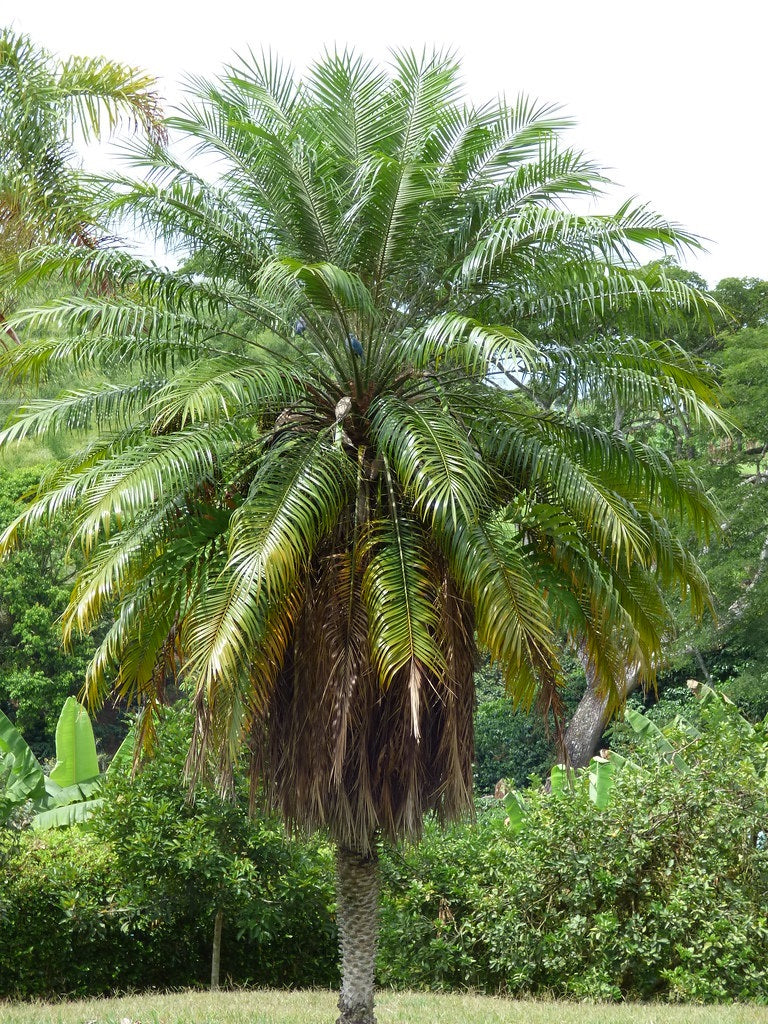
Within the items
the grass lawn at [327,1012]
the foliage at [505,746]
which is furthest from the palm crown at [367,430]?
the foliage at [505,746]

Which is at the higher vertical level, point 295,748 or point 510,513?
point 510,513

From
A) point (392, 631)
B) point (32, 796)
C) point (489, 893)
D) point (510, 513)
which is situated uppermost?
point (510, 513)

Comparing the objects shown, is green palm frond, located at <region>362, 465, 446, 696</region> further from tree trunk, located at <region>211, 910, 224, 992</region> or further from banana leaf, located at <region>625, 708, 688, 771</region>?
tree trunk, located at <region>211, 910, 224, 992</region>

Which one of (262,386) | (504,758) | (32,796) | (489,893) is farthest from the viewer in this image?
(504,758)

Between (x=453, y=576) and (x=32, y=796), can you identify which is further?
(x=32, y=796)

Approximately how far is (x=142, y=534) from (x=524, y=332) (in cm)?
325

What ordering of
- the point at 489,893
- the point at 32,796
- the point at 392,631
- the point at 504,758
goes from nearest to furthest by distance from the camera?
the point at 392,631
the point at 489,893
the point at 32,796
the point at 504,758

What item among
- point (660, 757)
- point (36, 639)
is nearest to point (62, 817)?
point (660, 757)

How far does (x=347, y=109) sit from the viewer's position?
7496 mm

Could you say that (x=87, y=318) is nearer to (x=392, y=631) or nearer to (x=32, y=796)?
(x=392, y=631)

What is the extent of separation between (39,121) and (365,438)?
6852 mm

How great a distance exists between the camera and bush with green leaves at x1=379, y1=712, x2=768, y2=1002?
32.7 feet

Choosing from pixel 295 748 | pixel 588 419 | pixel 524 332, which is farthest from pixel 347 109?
pixel 295 748

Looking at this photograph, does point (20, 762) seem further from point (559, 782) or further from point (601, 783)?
point (601, 783)
